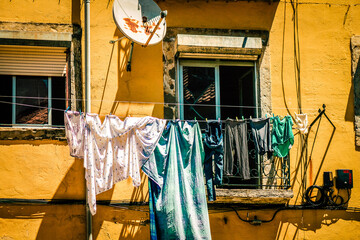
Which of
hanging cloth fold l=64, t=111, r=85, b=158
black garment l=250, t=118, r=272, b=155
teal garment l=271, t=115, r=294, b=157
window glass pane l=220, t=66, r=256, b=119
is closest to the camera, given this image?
hanging cloth fold l=64, t=111, r=85, b=158

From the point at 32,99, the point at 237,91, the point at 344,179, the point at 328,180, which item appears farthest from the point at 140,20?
the point at 344,179

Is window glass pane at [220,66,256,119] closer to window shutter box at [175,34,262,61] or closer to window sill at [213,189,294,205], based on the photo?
window shutter box at [175,34,262,61]

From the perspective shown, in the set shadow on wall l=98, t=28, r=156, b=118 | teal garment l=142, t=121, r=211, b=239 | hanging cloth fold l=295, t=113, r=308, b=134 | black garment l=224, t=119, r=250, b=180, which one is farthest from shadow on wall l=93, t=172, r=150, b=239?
hanging cloth fold l=295, t=113, r=308, b=134

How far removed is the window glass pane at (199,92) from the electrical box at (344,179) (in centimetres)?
214

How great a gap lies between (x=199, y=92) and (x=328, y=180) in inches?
95.4

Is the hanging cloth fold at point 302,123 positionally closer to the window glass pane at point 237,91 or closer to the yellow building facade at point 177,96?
Answer: the yellow building facade at point 177,96

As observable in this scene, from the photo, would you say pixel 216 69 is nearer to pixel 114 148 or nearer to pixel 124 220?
pixel 114 148

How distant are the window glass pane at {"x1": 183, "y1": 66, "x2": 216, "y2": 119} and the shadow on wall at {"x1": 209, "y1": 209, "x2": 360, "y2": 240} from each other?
1.56 meters

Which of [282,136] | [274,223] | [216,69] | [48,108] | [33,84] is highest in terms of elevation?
[216,69]

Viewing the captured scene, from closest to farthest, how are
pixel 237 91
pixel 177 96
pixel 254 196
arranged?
pixel 254 196
pixel 177 96
pixel 237 91

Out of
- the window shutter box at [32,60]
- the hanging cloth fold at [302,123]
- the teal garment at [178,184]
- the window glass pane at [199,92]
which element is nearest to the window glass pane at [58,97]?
the window shutter box at [32,60]

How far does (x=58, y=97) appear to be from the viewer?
8.30m

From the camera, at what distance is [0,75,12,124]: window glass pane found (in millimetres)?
8078

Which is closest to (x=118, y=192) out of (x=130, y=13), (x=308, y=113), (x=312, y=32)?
(x=130, y=13)
